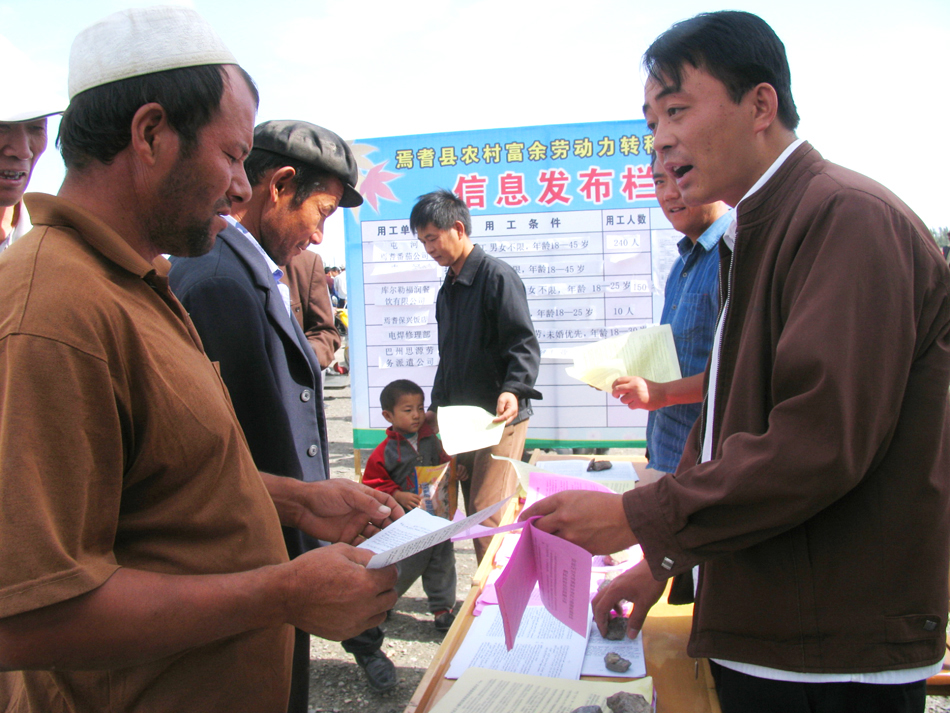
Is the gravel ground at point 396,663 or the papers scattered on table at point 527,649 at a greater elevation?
the papers scattered on table at point 527,649

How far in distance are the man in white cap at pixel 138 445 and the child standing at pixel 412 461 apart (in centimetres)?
207

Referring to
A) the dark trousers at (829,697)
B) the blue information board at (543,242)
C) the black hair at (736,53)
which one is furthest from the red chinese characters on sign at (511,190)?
the dark trousers at (829,697)

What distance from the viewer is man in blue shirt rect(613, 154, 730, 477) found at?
84.3 inches

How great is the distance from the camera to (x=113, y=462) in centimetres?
78

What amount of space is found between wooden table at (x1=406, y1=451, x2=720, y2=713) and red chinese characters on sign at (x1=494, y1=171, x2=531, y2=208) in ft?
10.9

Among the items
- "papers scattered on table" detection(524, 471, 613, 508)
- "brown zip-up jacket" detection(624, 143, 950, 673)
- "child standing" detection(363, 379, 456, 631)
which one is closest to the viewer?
"brown zip-up jacket" detection(624, 143, 950, 673)

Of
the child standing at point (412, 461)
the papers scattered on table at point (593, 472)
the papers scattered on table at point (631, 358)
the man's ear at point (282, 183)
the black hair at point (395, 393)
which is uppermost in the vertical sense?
the man's ear at point (282, 183)

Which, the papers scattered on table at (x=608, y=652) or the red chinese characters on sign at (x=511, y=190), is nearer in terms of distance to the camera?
the papers scattered on table at (x=608, y=652)

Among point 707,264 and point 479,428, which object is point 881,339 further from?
point 479,428

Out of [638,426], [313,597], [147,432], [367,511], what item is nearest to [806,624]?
[313,597]

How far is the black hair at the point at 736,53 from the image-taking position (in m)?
1.18

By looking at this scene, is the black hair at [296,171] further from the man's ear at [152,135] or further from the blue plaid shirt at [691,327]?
the blue plaid shirt at [691,327]

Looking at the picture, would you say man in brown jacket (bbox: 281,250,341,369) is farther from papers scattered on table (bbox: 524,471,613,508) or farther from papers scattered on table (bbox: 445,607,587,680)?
papers scattered on table (bbox: 445,607,587,680)

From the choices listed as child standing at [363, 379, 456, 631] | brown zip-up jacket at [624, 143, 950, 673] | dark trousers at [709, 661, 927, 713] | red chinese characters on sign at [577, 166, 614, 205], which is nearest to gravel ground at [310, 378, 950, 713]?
child standing at [363, 379, 456, 631]
